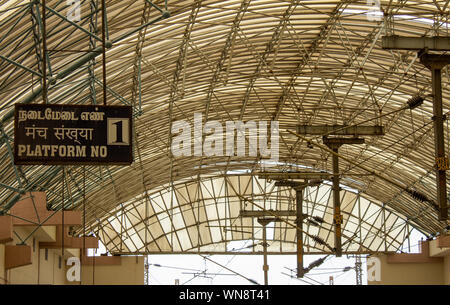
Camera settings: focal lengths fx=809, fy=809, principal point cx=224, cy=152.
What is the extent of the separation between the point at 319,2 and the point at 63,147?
74.9 feet

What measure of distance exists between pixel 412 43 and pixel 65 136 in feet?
39.9

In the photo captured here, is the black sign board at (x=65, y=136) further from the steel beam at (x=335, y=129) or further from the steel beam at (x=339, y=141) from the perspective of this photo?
the steel beam at (x=339, y=141)

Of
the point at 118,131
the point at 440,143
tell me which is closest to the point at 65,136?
the point at 118,131

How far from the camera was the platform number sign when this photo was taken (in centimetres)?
1664

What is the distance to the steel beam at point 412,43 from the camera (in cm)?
2409

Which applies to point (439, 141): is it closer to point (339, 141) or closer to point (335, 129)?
point (335, 129)

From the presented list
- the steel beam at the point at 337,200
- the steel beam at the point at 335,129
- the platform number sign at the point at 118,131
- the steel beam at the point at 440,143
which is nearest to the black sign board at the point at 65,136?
the platform number sign at the point at 118,131

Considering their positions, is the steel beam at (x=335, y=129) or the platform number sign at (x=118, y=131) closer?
the platform number sign at (x=118, y=131)

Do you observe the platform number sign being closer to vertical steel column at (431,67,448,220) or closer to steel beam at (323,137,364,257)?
vertical steel column at (431,67,448,220)

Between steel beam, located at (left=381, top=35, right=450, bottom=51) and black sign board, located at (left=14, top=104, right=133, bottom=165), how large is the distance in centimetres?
1064

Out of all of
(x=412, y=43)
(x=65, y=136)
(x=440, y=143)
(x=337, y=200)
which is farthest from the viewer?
(x=337, y=200)

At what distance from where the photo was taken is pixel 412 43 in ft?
79.3

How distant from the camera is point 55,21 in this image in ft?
95.6
